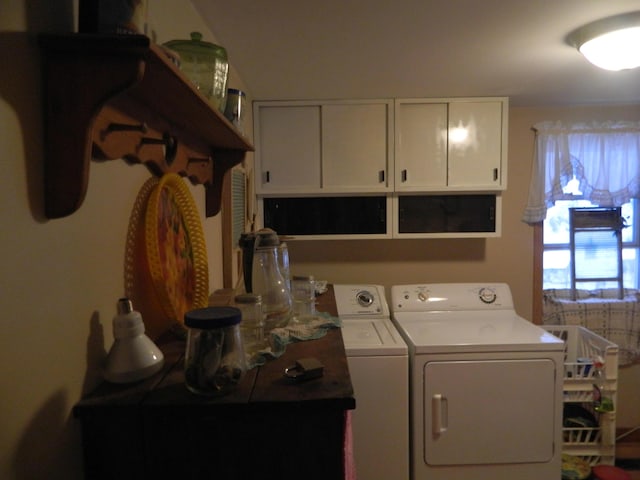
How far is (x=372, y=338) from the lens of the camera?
7.48ft

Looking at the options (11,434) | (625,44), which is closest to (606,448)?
(625,44)

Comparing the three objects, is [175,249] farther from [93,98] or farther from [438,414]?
[438,414]

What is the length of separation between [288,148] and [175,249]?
5.80ft

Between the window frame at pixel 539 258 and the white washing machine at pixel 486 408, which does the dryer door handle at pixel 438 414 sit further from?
the window frame at pixel 539 258

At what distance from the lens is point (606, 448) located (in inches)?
96.3

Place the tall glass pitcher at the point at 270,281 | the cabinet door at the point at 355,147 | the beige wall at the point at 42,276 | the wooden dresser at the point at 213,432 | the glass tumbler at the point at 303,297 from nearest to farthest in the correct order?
the beige wall at the point at 42,276, the wooden dresser at the point at 213,432, the tall glass pitcher at the point at 270,281, the glass tumbler at the point at 303,297, the cabinet door at the point at 355,147

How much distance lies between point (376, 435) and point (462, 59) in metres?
1.83

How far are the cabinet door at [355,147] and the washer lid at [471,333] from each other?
860 millimetres

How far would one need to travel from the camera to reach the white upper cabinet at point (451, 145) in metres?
2.69

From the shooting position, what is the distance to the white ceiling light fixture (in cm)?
157

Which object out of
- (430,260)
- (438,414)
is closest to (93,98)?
(438,414)

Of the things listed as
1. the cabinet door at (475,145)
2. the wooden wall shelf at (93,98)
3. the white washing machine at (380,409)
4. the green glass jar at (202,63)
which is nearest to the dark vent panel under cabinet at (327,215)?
the cabinet door at (475,145)

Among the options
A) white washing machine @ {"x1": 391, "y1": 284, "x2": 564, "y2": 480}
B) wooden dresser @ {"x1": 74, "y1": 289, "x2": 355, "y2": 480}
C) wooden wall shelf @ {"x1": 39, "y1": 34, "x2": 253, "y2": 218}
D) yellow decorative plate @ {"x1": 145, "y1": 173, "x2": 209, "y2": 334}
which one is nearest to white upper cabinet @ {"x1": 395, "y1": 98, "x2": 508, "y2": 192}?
white washing machine @ {"x1": 391, "y1": 284, "x2": 564, "y2": 480}

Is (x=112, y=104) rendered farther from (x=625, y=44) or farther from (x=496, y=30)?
(x=625, y=44)
